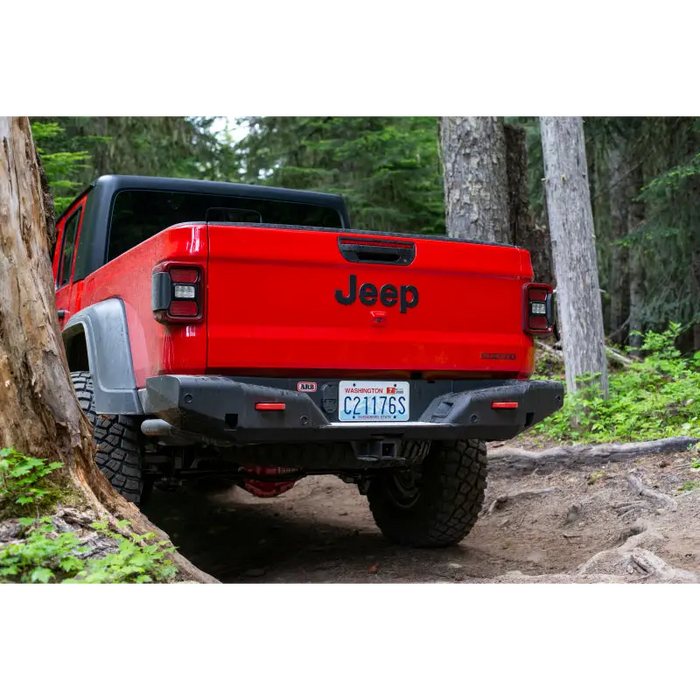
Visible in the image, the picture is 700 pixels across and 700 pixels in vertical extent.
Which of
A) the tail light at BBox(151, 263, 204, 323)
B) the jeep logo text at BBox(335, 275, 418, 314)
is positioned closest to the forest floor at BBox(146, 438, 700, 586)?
the jeep logo text at BBox(335, 275, 418, 314)

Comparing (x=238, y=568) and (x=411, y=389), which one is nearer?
(x=411, y=389)

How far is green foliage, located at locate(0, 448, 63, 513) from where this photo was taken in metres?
3.45

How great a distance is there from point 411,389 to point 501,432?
1.85ft

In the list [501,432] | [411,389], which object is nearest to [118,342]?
[411,389]

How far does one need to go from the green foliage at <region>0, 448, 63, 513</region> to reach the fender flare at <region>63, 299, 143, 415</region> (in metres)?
0.81

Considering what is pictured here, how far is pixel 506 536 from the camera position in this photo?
6094 mm

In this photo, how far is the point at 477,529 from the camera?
639 cm

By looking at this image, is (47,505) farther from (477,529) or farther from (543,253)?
(543,253)


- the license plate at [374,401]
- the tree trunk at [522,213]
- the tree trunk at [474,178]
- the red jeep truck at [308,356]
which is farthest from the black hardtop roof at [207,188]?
the tree trunk at [522,213]

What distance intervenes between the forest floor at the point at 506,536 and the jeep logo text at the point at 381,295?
4.90 ft

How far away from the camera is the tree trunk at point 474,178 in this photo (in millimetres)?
9602

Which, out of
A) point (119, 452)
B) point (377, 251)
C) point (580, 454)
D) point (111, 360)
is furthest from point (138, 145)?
point (377, 251)

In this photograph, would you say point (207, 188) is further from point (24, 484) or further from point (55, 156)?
point (55, 156)

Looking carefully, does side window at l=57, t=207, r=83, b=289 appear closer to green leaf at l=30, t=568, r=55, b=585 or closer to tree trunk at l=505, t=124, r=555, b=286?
green leaf at l=30, t=568, r=55, b=585
